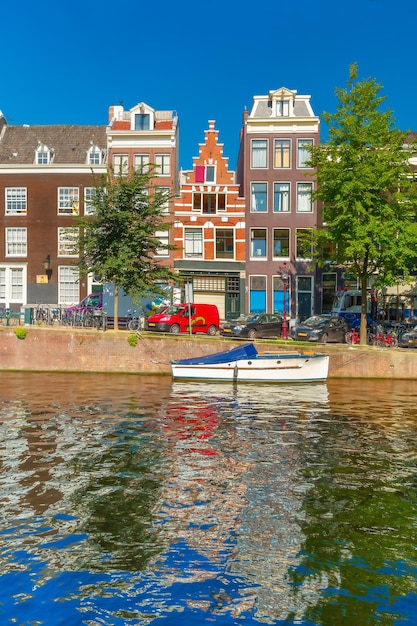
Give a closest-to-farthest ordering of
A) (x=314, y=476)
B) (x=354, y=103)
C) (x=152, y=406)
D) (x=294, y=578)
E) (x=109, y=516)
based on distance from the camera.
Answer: (x=294, y=578) < (x=109, y=516) < (x=314, y=476) < (x=152, y=406) < (x=354, y=103)

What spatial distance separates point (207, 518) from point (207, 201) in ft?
122

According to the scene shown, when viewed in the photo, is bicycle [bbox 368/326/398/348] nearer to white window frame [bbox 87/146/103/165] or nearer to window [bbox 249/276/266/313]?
window [bbox 249/276/266/313]

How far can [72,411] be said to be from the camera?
74.1 feet

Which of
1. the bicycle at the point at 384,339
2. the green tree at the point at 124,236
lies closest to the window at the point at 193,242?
the green tree at the point at 124,236

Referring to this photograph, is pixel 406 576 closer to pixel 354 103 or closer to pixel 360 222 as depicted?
pixel 360 222

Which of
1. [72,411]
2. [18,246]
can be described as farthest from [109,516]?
[18,246]

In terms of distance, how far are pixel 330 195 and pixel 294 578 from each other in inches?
1122

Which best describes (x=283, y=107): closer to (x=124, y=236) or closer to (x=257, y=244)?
(x=257, y=244)

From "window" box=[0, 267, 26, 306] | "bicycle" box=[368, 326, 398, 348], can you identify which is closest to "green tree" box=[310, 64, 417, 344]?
"bicycle" box=[368, 326, 398, 348]

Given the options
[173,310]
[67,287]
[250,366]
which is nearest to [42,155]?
[67,287]

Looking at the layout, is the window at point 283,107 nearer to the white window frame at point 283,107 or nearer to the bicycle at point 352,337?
the white window frame at point 283,107

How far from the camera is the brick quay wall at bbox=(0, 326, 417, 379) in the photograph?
3184cm

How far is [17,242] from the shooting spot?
156ft

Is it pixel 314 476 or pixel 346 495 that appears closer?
pixel 346 495
